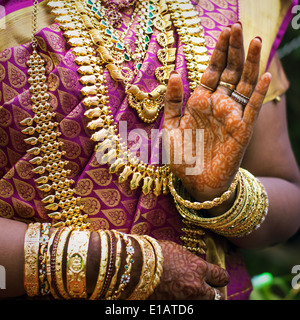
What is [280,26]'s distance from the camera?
96cm

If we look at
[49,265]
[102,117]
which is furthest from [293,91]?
[49,265]

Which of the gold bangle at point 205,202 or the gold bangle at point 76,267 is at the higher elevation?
the gold bangle at point 205,202

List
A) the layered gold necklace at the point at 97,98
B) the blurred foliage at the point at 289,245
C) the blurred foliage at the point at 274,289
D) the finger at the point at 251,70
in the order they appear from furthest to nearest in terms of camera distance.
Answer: the blurred foliage at the point at 289,245, the blurred foliage at the point at 274,289, the layered gold necklace at the point at 97,98, the finger at the point at 251,70

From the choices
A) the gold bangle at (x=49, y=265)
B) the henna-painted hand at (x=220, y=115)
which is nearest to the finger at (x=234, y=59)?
the henna-painted hand at (x=220, y=115)

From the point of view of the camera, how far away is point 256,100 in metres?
0.65

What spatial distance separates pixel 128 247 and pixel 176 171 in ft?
0.62

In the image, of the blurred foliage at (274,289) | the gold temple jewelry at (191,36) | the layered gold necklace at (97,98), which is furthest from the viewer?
the blurred foliage at (274,289)

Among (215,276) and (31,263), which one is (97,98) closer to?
(31,263)

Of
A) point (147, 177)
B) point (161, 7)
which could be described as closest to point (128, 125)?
point (147, 177)

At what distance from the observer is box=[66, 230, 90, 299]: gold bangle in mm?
650

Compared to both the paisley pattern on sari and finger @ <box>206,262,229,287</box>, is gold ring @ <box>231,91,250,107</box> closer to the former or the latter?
the paisley pattern on sari

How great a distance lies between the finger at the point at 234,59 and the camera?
0.64 m

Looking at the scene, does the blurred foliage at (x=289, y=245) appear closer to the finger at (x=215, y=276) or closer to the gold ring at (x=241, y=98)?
the finger at (x=215, y=276)

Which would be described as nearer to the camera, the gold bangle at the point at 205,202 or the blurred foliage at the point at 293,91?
the gold bangle at the point at 205,202
